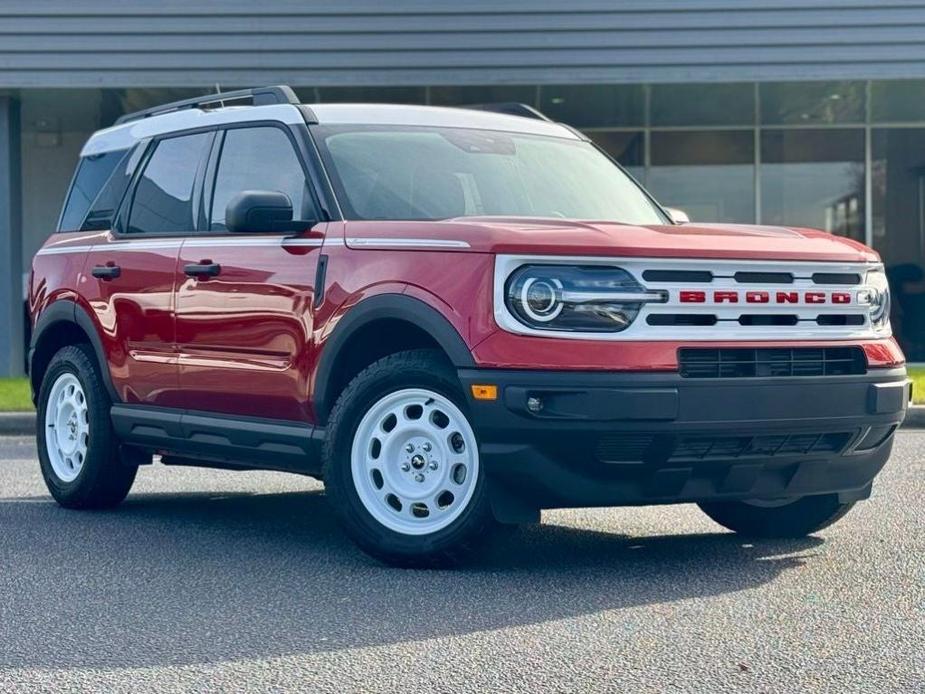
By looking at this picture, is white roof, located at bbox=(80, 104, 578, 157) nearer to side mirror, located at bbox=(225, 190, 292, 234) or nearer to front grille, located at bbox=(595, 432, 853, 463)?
side mirror, located at bbox=(225, 190, 292, 234)

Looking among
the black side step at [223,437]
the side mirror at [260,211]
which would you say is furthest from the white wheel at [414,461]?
the side mirror at [260,211]

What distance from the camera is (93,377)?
25.9 ft

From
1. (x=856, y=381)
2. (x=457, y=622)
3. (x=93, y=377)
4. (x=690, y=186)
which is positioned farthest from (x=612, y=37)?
(x=457, y=622)

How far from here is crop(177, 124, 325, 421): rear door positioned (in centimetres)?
647

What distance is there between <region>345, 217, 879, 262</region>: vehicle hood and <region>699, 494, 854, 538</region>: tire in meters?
1.04

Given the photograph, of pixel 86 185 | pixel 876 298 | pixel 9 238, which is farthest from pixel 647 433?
pixel 9 238

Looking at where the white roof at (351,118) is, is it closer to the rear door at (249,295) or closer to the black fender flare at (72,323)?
the rear door at (249,295)

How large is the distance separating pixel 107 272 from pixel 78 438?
0.88 meters

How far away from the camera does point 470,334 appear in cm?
569

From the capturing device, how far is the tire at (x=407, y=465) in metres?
5.85

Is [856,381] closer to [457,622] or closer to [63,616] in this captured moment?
[457,622]

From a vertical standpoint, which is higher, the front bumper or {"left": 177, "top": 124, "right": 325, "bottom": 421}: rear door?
{"left": 177, "top": 124, "right": 325, "bottom": 421}: rear door

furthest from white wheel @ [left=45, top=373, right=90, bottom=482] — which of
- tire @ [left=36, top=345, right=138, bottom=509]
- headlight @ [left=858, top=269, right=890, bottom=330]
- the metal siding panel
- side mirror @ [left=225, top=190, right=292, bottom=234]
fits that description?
the metal siding panel

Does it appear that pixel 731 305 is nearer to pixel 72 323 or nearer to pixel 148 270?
pixel 148 270
